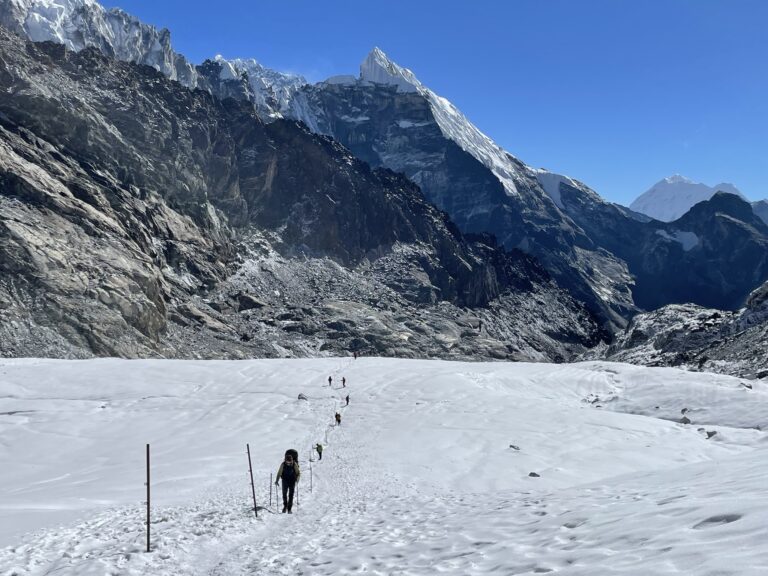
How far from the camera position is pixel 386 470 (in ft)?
64.9

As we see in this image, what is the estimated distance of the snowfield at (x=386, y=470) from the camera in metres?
8.57

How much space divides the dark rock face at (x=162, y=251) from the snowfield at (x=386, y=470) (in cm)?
5585

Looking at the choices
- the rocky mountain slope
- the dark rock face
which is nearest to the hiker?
the rocky mountain slope

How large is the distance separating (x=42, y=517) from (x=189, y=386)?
87.8ft

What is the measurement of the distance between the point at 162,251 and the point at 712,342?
11992 cm

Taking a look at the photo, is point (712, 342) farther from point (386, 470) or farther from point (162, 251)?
point (162, 251)

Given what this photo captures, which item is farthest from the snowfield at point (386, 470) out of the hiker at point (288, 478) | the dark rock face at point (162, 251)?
the dark rock face at point (162, 251)

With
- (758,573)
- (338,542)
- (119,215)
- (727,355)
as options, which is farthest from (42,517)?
(119,215)

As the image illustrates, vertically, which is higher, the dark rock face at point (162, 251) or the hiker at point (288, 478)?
the dark rock face at point (162, 251)

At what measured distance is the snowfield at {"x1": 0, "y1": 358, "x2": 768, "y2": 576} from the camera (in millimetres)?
8570

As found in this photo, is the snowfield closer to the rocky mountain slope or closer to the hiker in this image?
the hiker

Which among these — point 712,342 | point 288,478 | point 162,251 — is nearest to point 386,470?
point 288,478

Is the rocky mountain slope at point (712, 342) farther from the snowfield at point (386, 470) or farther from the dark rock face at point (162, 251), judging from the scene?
the dark rock face at point (162, 251)

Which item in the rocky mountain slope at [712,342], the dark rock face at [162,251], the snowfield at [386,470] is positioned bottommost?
the snowfield at [386,470]
